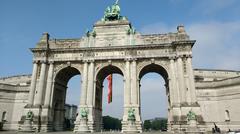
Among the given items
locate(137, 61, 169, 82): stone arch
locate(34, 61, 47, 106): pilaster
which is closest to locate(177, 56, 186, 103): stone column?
locate(137, 61, 169, 82): stone arch

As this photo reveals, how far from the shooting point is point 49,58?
1652 inches

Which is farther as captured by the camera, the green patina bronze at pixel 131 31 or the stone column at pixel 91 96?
the green patina bronze at pixel 131 31

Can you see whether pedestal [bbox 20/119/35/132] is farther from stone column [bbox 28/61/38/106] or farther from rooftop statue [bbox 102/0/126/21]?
rooftop statue [bbox 102/0/126/21]

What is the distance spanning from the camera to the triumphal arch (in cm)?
3603

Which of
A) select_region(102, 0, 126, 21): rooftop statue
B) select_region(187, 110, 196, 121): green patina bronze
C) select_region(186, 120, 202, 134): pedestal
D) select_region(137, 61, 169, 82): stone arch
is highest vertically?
select_region(102, 0, 126, 21): rooftop statue

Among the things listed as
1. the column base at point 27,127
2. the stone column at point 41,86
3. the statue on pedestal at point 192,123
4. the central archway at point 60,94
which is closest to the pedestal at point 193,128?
the statue on pedestal at point 192,123

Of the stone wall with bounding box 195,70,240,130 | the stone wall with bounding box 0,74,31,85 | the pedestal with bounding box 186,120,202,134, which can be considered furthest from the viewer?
the stone wall with bounding box 0,74,31,85

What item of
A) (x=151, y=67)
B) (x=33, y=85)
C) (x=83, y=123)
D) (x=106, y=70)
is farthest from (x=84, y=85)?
(x=151, y=67)

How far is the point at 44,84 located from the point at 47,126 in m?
7.77

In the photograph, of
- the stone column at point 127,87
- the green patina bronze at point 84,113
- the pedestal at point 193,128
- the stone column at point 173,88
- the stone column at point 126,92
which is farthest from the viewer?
the stone column at point 127,87

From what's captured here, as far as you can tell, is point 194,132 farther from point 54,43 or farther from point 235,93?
point 54,43

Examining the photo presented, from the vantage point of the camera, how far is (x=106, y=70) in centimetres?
4306

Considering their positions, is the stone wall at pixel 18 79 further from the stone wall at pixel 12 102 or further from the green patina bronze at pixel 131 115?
the green patina bronze at pixel 131 115

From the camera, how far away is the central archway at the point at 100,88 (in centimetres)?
4078
